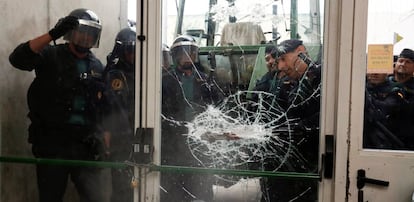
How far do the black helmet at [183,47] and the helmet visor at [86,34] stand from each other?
435 mm

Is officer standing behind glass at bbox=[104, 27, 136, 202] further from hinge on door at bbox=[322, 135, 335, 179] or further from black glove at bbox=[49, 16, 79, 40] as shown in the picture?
hinge on door at bbox=[322, 135, 335, 179]

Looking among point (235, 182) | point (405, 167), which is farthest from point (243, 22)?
point (405, 167)

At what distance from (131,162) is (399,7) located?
1389 mm

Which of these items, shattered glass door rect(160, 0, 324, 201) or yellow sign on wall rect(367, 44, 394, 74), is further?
shattered glass door rect(160, 0, 324, 201)

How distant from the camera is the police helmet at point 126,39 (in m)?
1.76

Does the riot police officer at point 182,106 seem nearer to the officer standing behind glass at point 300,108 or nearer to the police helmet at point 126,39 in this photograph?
the police helmet at point 126,39

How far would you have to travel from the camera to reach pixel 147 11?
169cm

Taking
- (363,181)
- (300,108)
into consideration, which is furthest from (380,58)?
(363,181)

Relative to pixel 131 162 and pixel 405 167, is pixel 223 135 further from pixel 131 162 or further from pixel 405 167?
pixel 405 167

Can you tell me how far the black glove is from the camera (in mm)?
1814

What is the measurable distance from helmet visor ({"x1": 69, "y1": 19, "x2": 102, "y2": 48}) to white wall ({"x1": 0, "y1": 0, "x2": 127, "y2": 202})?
32 millimetres

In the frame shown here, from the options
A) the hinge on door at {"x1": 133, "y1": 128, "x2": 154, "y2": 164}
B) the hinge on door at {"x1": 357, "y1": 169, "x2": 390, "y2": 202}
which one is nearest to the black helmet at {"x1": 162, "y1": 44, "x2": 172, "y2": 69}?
the hinge on door at {"x1": 133, "y1": 128, "x2": 154, "y2": 164}

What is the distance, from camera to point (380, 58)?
4.92 feet

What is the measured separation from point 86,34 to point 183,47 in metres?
0.54
